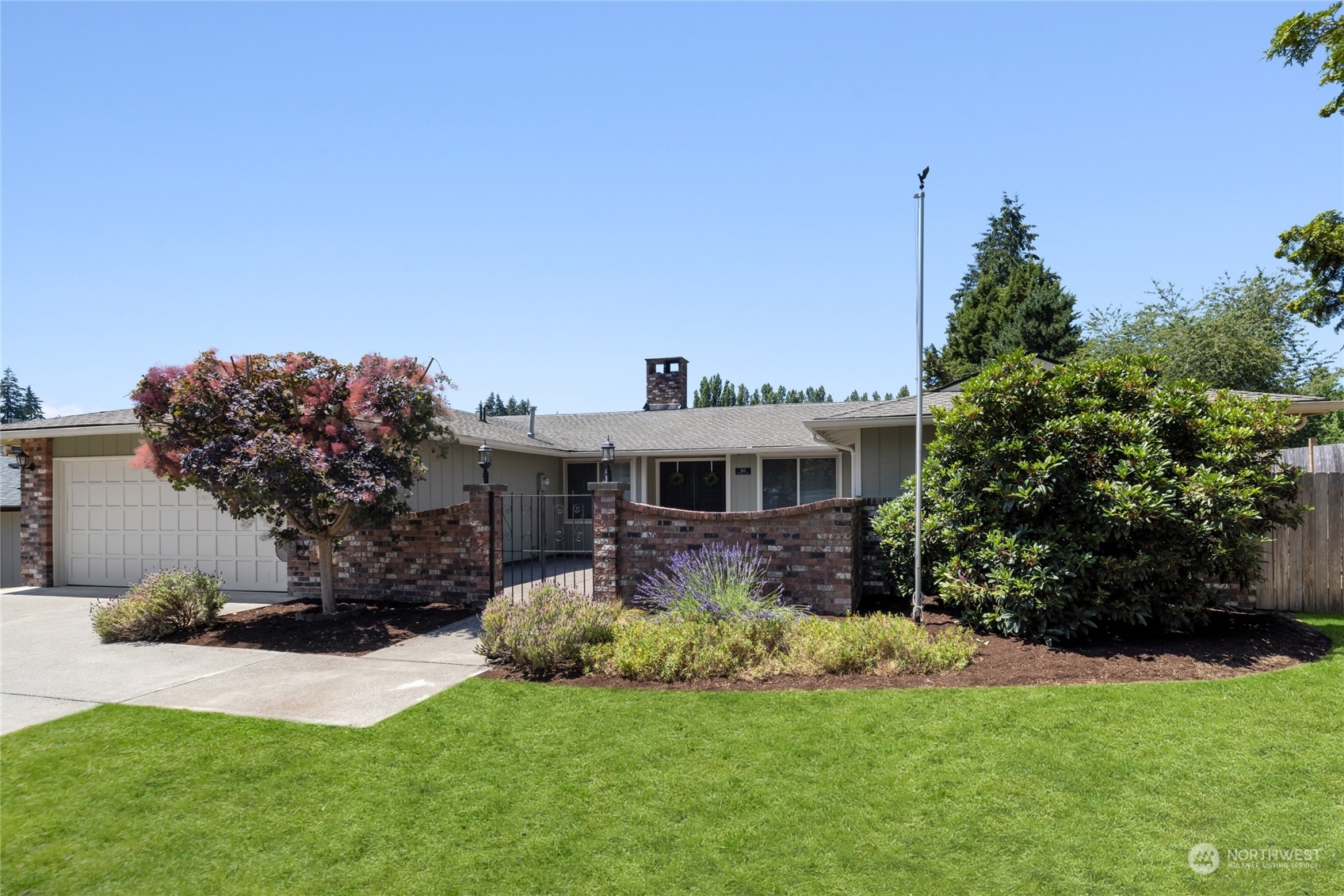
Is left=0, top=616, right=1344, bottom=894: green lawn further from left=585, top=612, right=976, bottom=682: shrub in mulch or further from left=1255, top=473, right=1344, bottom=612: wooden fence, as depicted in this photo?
left=1255, top=473, right=1344, bottom=612: wooden fence

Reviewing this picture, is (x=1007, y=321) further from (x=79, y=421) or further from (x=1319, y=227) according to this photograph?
(x=79, y=421)

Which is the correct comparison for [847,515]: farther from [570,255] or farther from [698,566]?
[570,255]

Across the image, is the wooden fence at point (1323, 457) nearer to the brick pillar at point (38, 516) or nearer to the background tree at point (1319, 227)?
the background tree at point (1319, 227)

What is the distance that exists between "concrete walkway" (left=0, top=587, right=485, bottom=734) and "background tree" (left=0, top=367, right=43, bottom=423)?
267 feet

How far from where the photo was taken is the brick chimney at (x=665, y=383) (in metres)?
20.9

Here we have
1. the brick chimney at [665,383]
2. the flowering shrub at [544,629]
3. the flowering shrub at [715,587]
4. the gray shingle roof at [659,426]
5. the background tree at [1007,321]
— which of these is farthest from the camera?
the background tree at [1007,321]

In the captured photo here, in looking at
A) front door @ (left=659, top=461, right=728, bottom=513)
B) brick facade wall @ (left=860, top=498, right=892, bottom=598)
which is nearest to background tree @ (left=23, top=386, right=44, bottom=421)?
front door @ (left=659, top=461, right=728, bottom=513)

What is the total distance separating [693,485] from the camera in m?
16.6

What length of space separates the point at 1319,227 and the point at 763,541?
10234 mm

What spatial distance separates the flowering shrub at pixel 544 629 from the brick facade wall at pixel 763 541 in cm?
184

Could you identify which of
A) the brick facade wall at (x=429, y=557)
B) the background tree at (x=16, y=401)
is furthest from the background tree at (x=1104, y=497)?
the background tree at (x=16, y=401)

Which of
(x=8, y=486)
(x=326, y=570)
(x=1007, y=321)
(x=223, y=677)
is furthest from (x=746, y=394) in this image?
(x=223, y=677)

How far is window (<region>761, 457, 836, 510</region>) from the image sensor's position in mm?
15625

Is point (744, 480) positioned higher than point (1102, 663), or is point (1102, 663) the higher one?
point (744, 480)
